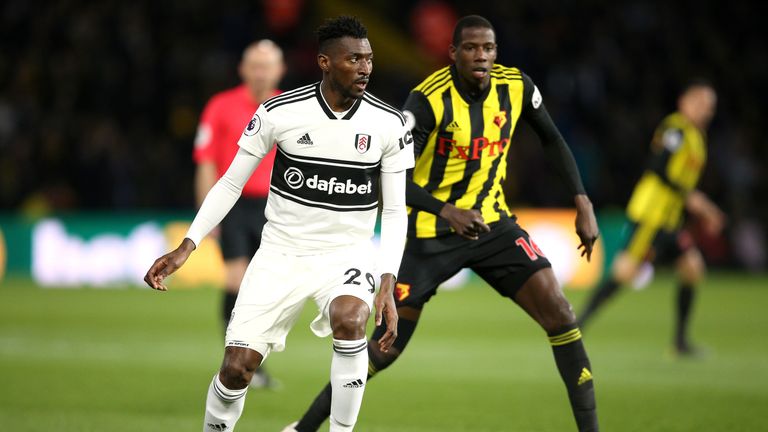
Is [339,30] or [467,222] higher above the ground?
[339,30]

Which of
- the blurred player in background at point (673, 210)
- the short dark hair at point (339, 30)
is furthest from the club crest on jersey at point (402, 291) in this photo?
the blurred player in background at point (673, 210)

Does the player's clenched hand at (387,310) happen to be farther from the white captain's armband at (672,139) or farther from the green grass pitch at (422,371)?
the white captain's armband at (672,139)

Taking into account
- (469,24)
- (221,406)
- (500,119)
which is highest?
(469,24)

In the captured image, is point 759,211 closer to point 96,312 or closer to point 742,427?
point 96,312

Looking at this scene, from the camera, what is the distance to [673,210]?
1049 centimetres

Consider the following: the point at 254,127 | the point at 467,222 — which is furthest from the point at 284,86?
the point at 254,127

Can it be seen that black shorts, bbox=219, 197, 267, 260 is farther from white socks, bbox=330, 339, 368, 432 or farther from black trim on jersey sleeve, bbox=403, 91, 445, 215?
white socks, bbox=330, 339, 368, 432

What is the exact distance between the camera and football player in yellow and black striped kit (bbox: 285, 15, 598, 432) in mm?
5836

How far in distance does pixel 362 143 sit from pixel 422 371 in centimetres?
453

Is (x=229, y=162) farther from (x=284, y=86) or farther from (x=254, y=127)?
(x=284, y=86)

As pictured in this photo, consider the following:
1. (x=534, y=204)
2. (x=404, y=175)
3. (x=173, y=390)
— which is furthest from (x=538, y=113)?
(x=534, y=204)

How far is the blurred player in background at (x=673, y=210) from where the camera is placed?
10359 mm

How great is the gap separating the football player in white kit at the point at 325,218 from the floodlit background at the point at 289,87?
4.42m

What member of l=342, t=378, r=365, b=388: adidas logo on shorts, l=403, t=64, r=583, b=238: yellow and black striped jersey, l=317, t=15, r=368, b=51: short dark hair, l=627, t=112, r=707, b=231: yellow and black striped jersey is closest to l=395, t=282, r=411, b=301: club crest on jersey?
l=403, t=64, r=583, b=238: yellow and black striped jersey
